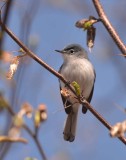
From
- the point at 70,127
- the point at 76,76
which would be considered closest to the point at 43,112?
the point at 70,127

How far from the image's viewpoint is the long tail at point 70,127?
364 centimetres

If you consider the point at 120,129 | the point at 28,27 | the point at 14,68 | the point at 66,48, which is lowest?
the point at 120,129

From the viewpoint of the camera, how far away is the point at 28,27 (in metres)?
2.01

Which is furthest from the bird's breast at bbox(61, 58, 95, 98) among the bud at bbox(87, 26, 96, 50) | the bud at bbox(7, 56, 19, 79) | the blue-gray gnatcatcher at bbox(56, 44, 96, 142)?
the bud at bbox(7, 56, 19, 79)

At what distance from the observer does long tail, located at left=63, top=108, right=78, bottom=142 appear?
3.64 m

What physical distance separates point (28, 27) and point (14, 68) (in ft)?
0.83

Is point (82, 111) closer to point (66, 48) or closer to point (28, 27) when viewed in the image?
point (66, 48)

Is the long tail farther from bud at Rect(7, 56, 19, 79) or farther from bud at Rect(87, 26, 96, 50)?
bud at Rect(7, 56, 19, 79)

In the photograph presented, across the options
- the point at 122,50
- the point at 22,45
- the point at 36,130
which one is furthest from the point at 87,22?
the point at 36,130

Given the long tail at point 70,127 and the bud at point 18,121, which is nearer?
the bud at point 18,121

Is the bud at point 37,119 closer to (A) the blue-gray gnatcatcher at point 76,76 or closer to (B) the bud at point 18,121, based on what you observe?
(B) the bud at point 18,121

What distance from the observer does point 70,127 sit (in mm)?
4238

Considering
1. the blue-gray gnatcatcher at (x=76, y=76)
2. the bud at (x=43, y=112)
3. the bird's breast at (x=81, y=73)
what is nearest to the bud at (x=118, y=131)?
the bud at (x=43, y=112)

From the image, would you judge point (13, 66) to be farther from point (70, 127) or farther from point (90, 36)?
point (70, 127)
